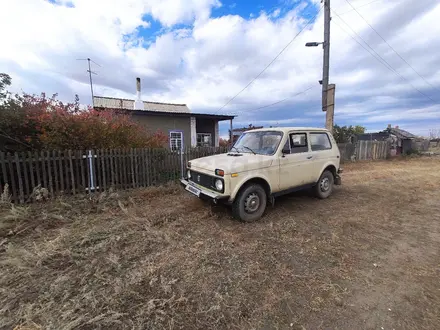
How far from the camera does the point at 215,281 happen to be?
240 centimetres

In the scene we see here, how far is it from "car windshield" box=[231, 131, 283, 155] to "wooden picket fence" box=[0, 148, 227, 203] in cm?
321

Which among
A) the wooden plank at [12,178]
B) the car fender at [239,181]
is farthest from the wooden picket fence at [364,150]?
Answer: the wooden plank at [12,178]

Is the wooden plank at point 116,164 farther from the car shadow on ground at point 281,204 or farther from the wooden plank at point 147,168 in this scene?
the car shadow on ground at point 281,204

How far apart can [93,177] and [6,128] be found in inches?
95.2

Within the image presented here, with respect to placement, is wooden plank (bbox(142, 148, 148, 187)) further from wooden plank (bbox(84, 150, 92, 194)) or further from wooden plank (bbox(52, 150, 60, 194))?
wooden plank (bbox(52, 150, 60, 194))

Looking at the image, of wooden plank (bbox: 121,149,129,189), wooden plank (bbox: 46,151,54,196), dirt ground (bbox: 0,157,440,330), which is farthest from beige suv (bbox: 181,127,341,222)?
wooden plank (bbox: 46,151,54,196)

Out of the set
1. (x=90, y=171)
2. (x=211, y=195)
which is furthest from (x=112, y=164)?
(x=211, y=195)

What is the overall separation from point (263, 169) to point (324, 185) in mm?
2577

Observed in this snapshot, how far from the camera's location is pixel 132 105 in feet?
54.2

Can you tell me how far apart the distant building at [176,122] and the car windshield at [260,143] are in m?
6.71

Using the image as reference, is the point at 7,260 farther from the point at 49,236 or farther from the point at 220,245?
the point at 220,245

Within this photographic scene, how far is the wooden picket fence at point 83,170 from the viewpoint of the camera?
4.97 m

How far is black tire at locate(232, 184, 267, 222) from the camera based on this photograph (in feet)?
12.8

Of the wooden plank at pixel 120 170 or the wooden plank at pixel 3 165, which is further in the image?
the wooden plank at pixel 120 170
